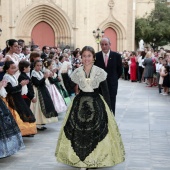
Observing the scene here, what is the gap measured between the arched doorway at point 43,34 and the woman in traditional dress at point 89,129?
2459cm

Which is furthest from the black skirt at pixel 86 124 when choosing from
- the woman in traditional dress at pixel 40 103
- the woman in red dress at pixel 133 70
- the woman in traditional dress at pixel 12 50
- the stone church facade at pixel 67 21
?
the stone church facade at pixel 67 21

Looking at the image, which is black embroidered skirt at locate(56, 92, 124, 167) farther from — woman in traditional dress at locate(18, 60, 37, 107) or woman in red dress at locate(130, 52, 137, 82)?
woman in red dress at locate(130, 52, 137, 82)

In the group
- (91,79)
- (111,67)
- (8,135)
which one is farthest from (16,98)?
(111,67)

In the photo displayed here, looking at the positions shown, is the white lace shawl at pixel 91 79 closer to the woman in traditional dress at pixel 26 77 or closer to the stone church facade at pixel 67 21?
the woman in traditional dress at pixel 26 77

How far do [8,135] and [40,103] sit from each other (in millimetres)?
2449

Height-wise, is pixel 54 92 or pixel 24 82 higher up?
pixel 24 82

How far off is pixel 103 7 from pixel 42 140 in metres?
25.9

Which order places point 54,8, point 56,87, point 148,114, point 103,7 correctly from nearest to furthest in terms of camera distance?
point 56,87
point 148,114
point 54,8
point 103,7

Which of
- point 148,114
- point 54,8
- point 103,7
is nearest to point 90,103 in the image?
point 148,114

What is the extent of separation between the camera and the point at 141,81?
72.5 ft

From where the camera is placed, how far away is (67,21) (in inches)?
1165

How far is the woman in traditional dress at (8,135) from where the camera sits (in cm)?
616

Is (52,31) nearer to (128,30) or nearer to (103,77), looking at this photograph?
(128,30)

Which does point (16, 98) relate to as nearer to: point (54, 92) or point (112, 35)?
point (54, 92)
